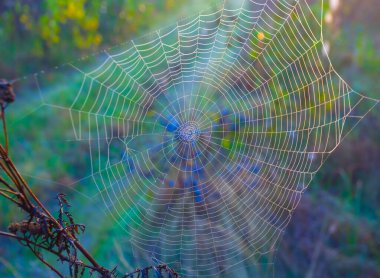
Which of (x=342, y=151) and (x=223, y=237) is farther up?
(x=342, y=151)

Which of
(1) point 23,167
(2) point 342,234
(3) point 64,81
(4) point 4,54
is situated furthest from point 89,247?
(4) point 4,54

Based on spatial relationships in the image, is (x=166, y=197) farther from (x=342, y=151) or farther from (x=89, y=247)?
(x=342, y=151)

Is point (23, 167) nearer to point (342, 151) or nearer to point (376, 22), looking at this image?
point (342, 151)

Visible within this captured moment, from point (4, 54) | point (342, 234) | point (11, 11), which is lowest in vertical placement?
point (342, 234)

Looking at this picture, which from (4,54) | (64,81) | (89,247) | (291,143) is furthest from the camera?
(4,54)

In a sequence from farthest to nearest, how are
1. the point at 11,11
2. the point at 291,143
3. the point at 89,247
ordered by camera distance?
the point at 11,11, the point at 89,247, the point at 291,143

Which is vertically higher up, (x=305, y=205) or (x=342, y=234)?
(x=305, y=205)

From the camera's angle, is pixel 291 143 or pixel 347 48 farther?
pixel 347 48

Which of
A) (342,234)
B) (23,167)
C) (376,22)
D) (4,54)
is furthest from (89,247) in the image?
(376,22)

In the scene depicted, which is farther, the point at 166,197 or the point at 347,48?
the point at 347,48
